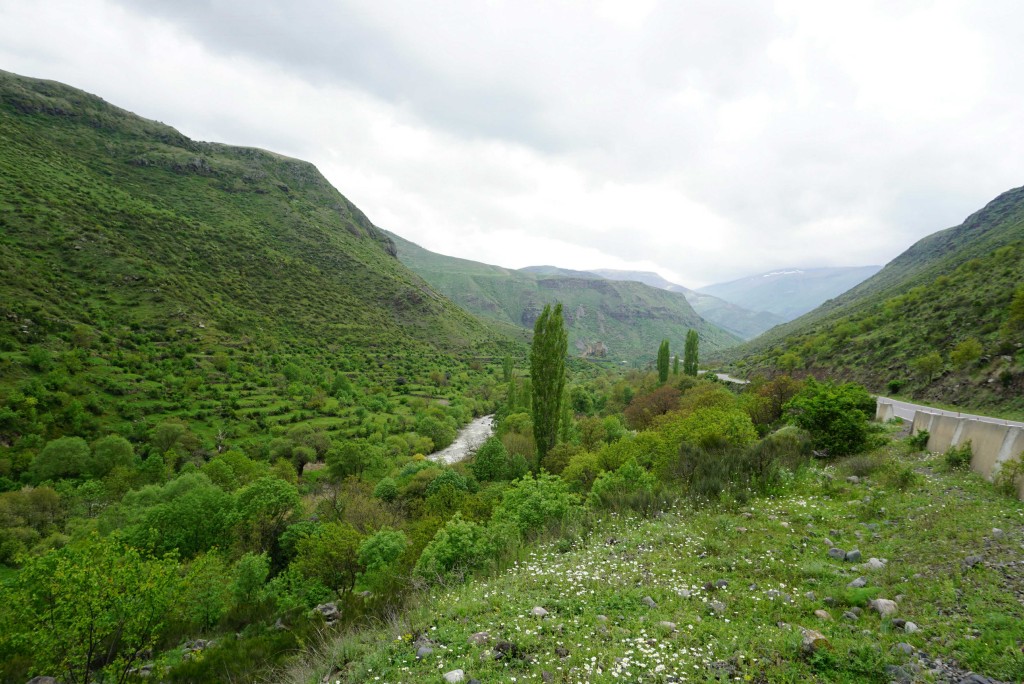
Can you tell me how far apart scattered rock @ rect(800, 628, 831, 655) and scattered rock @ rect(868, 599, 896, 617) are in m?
1.20

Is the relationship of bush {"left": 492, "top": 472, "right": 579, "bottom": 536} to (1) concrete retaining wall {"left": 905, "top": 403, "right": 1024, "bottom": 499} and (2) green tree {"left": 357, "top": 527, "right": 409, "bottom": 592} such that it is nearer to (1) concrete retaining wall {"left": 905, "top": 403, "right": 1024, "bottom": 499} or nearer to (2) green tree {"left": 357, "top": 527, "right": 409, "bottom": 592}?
(2) green tree {"left": 357, "top": 527, "right": 409, "bottom": 592}

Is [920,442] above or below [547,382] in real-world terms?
above

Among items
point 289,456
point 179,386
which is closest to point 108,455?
point 289,456

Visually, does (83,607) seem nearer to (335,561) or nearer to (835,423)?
(335,561)

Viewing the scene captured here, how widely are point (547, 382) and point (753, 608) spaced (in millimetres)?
25407

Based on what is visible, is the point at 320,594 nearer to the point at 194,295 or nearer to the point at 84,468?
the point at 84,468

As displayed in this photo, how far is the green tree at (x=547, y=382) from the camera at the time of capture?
1259 inches

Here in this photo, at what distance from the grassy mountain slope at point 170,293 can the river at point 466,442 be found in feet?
49.9

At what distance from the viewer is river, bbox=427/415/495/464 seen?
5207 centimetres

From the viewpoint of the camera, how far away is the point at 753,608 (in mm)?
6633

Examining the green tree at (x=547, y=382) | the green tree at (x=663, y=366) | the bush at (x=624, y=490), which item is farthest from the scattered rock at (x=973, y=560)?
the green tree at (x=663, y=366)

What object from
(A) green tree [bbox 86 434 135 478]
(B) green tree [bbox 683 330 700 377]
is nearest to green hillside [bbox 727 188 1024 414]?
(B) green tree [bbox 683 330 700 377]

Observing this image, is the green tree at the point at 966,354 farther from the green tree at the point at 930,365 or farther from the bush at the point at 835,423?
the bush at the point at 835,423

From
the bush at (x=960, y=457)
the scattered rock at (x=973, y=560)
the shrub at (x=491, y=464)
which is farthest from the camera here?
the shrub at (x=491, y=464)
